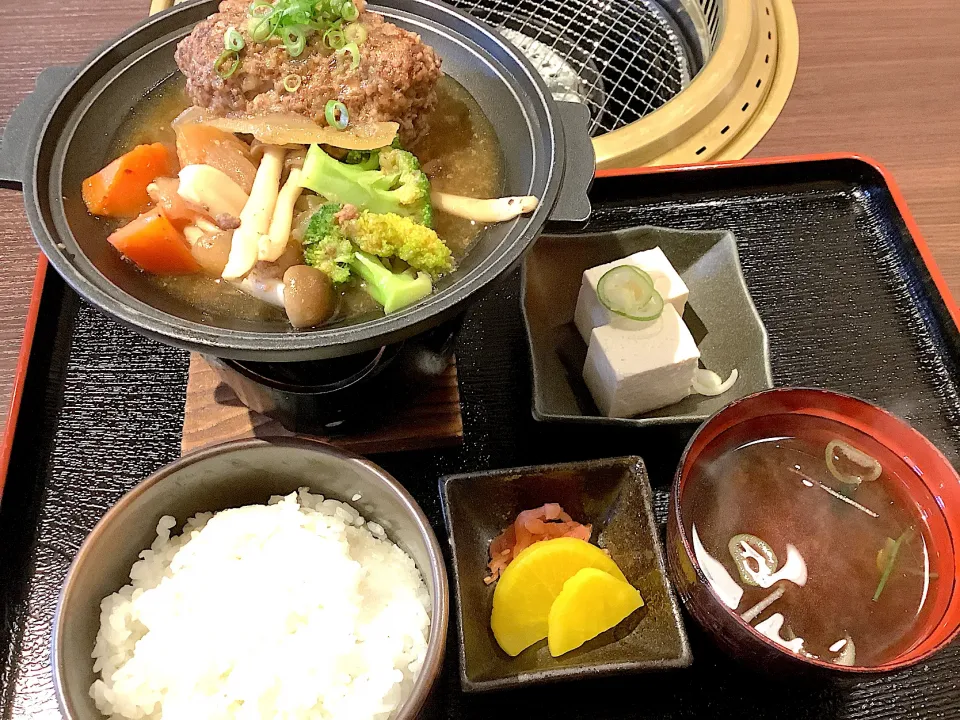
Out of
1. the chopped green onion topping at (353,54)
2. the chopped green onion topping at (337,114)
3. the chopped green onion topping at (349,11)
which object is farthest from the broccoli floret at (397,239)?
the chopped green onion topping at (349,11)

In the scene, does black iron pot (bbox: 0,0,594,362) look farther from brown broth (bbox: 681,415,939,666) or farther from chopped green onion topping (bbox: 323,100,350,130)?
brown broth (bbox: 681,415,939,666)

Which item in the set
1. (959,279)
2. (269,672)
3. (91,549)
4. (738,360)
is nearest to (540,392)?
(738,360)

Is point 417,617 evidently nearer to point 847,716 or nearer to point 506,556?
point 506,556

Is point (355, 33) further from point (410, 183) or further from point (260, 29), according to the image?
point (410, 183)

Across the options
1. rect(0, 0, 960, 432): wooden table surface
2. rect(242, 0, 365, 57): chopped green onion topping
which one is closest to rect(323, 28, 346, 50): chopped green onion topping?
rect(242, 0, 365, 57): chopped green onion topping

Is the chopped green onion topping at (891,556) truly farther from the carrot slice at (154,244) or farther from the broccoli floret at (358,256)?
the carrot slice at (154,244)
